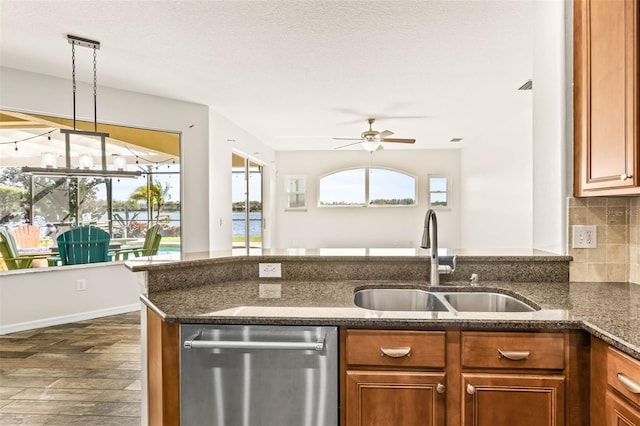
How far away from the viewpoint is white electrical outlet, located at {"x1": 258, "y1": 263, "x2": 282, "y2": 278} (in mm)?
2199

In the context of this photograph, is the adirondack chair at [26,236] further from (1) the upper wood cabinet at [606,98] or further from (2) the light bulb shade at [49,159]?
(1) the upper wood cabinet at [606,98]

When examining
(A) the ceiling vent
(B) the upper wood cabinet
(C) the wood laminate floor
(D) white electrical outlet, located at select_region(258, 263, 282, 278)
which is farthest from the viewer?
(A) the ceiling vent

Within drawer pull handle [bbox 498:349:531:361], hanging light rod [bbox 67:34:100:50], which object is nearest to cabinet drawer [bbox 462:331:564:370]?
drawer pull handle [bbox 498:349:531:361]

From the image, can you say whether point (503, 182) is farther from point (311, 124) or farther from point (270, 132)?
point (270, 132)

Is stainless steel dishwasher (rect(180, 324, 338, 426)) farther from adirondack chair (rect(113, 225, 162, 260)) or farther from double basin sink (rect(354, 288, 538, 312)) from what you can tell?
adirondack chair (rect(113, 225, 162, 260))

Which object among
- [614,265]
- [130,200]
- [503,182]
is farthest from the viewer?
[503,182]

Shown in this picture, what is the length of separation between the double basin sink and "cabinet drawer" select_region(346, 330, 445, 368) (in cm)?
41

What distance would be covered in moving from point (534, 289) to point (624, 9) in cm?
126

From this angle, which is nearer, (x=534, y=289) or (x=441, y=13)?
(x=534, y=289)

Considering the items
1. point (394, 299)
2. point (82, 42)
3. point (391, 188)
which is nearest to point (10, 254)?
point (82, 42)

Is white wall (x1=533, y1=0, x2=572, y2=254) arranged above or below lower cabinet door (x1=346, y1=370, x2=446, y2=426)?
above

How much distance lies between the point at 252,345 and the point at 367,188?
766cm

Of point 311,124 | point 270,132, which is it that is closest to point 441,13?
point 311,124

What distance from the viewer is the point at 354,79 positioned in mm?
4035
